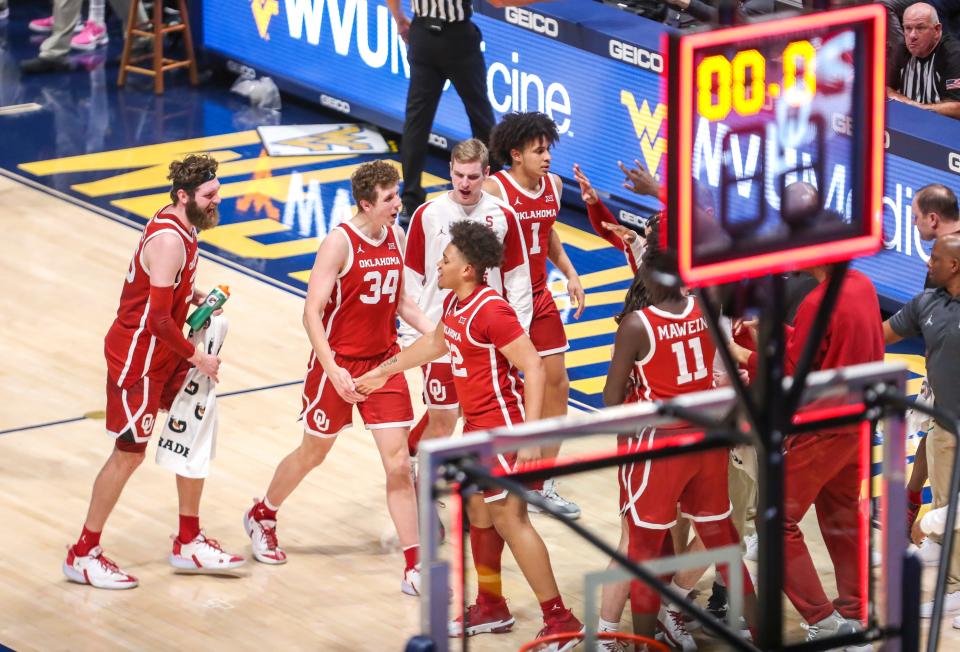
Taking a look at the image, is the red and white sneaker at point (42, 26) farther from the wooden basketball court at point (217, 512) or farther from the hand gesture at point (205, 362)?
the hand gesture at point (205, 362)

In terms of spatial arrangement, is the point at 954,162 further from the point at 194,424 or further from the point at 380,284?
the point at 194,424

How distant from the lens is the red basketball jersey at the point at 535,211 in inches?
357

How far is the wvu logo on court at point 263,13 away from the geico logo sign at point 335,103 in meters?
0.89

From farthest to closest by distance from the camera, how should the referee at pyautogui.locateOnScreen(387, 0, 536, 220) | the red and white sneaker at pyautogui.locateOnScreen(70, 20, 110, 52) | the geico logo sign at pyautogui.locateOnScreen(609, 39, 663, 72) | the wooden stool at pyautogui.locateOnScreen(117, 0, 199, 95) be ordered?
the red and white sneaker at pyautogui.locateOnScreen(70, 20, 110, 52), the wooden stool at pyautogui.locateOnScreen(117, 0, 199, 95), the referee at pyautogui.locateOnScreen(387, 0, 536, 220), the geico logo sign at pyautogui.locateOnScreen(609, 39, 663, 72)

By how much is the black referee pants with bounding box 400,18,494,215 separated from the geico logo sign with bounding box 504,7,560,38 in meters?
0.58

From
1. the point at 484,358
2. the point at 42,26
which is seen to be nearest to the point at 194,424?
the point at 484,358

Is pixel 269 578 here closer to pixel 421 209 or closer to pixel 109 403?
pixel 109 403

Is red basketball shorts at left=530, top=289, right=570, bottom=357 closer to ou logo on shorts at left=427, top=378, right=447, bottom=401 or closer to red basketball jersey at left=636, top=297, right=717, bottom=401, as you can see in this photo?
ou logo on shorts at left=427, top=378, right=447, bottom=401

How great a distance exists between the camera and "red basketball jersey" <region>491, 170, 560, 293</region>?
9062mm

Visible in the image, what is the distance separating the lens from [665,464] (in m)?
5.89

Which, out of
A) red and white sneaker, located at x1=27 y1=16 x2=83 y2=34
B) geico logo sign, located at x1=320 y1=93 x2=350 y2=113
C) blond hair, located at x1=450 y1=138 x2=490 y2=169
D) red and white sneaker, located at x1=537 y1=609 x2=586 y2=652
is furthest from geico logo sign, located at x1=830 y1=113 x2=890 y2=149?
red and white sneaker, located at x1=27 y1=16 x2=83 y2=34

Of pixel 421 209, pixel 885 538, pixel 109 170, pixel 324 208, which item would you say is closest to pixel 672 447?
pixel 885 538

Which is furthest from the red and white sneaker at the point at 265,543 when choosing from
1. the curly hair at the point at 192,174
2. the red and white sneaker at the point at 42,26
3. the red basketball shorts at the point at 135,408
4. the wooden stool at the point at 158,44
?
the red and white sneaker at the point at 42,26

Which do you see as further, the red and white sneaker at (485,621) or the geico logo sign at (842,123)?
the red and white sneaker at (485,621)
